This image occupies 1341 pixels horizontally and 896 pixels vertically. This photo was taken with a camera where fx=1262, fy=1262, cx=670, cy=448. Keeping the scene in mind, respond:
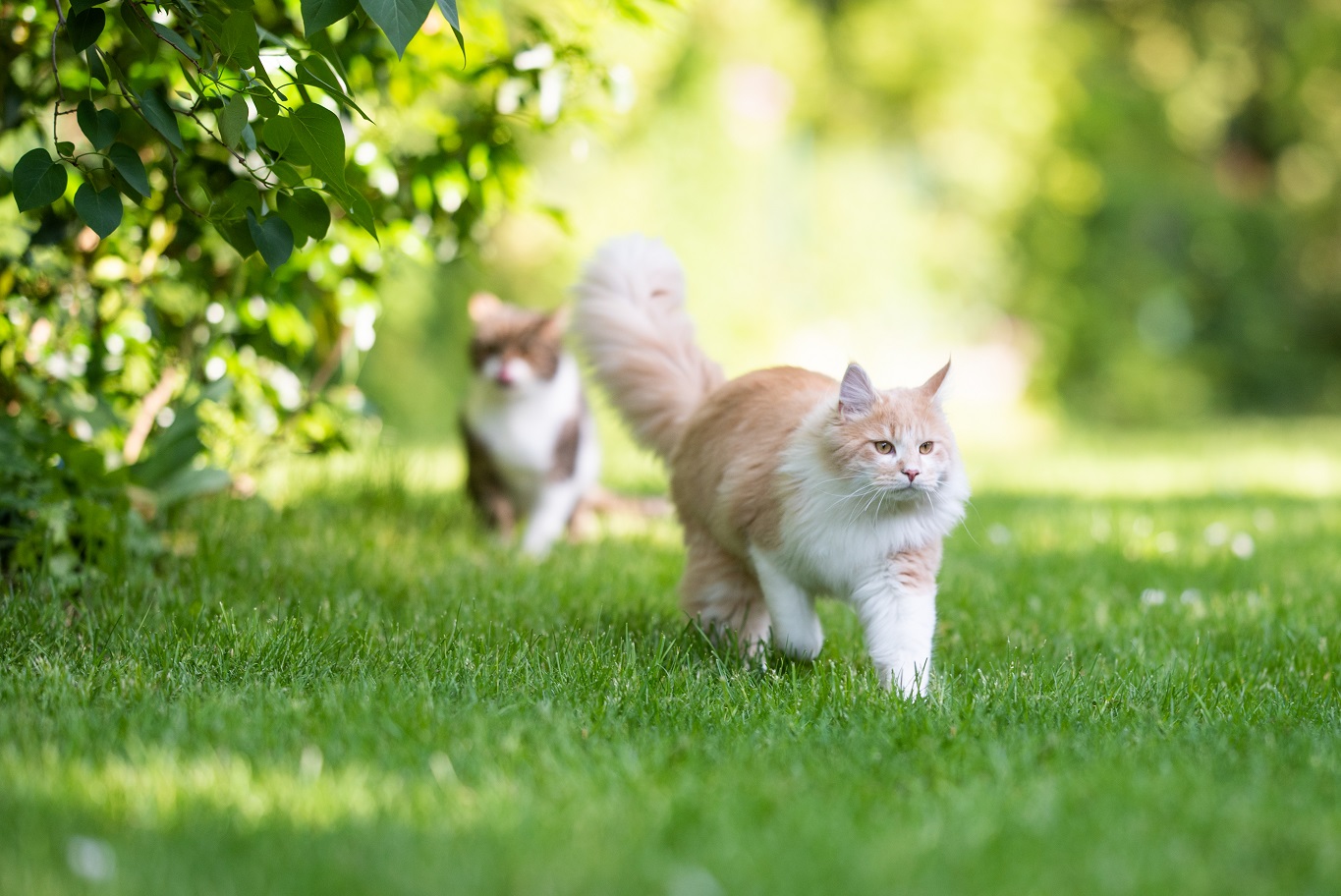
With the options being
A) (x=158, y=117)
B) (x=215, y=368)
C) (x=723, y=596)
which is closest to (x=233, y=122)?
(x=158, y=117)

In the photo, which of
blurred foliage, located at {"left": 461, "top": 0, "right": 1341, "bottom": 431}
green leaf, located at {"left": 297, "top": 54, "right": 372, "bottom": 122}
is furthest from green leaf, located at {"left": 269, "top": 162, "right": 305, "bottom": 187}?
blurred foliage, located at {"left": 461, "top": 0, "right": 1341, "bottom": 431}

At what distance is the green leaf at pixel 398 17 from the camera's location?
6.89ft

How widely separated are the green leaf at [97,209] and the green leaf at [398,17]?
2.49 feet

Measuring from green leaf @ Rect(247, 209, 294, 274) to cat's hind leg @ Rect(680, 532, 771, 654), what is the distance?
127 cm

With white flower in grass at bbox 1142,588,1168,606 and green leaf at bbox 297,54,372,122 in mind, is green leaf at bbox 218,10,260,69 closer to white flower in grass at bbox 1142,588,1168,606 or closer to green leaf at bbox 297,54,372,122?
green leaf at bbox 297,54,372,122

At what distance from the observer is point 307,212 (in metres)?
2.61

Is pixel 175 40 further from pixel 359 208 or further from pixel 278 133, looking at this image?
pixel 359 208

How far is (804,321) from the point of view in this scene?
1126cm

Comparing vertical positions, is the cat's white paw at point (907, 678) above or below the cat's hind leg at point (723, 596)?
below

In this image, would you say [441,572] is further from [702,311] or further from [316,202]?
[702,311]

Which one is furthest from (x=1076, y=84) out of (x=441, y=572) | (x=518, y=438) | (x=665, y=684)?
(x=665, y=684)

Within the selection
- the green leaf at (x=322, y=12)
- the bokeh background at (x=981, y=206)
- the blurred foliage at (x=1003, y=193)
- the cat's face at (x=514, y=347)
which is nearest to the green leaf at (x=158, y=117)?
the green leaf at (x=322, y=12)

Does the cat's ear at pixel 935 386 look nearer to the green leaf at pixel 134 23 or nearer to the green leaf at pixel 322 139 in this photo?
the green leaf at pixel 322 139

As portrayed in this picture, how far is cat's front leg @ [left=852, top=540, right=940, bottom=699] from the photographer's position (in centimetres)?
280
